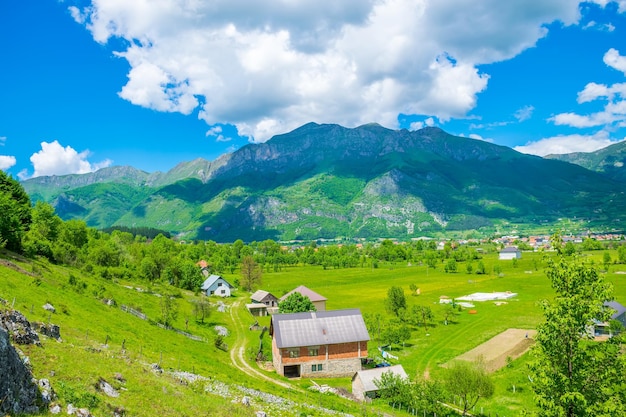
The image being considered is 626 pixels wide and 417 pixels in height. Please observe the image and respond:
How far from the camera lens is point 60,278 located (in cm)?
5956

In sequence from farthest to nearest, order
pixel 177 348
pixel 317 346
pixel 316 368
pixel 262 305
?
pixel 262 305 → pixel 317 346 → pixel 316 368 → pixel 177 348

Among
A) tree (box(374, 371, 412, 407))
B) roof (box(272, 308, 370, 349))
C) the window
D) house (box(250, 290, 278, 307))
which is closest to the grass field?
the window

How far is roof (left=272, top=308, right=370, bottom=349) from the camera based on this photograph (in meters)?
56.3

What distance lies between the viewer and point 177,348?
4656 centimetres

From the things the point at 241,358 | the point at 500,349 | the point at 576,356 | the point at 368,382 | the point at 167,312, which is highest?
the point at 576,356

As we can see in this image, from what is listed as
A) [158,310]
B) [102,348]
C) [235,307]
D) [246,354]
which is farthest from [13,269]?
[235,307]

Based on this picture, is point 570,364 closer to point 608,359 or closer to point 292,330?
point 608,359

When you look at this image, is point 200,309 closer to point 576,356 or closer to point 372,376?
point 372,376

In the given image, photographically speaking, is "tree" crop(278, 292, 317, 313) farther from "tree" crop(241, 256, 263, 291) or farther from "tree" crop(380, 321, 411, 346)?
"tree" crop(241, 256, 263, 291)

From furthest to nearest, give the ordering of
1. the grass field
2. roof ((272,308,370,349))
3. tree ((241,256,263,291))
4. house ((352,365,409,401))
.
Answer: tree ((241,256,263,291)) < roof ((272,308,370,349)) < the grass field < house ((352,365,409,401))

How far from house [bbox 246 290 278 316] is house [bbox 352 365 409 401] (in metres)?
52.2

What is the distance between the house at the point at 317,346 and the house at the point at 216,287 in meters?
63.9

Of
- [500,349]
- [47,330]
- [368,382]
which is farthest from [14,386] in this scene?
[500,349]

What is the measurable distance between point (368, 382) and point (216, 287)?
265ft
